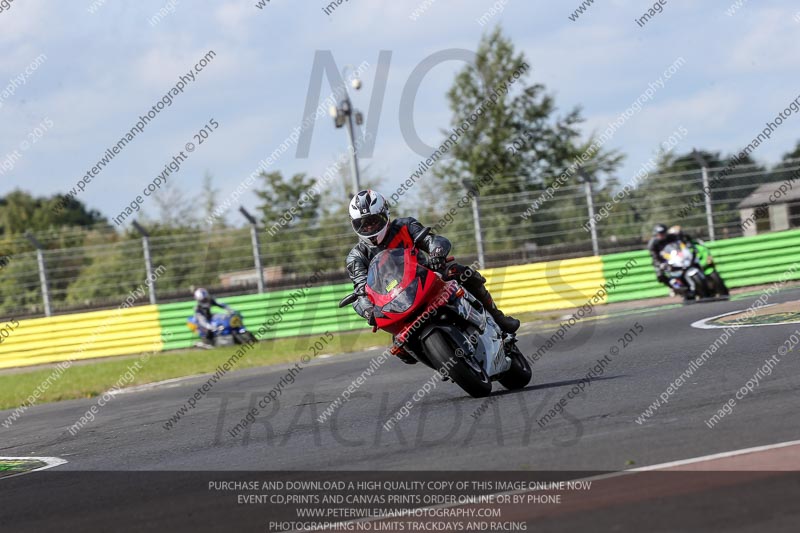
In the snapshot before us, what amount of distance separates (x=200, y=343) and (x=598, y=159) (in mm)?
28694

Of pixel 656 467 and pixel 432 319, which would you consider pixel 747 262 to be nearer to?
pixel 432 319

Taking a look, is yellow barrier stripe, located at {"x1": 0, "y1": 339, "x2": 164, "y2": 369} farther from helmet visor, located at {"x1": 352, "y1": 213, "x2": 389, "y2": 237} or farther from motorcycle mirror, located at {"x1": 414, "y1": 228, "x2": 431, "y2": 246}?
motorcycle mirror, located at {"x1": 414, "y1": 228, "x2": 431, "y2": 246}

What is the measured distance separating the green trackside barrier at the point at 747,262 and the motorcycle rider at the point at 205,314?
8.86 metres

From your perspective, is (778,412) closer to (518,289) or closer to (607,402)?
(607,402)

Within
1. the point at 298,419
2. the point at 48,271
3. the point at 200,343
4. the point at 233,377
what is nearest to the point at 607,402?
the point at 298,419

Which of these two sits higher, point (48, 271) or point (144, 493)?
point (48, 271)

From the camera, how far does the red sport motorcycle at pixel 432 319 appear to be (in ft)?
25.7

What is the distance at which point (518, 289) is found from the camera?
22.3 metres

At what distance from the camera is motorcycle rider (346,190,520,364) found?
8.26m

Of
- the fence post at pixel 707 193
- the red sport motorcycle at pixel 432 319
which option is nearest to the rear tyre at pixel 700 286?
the fence post at pixel 707 193

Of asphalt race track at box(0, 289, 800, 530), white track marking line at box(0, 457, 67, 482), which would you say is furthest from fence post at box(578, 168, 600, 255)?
white track marking line at box(0, 457, 67, 482)

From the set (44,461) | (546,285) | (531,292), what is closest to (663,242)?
(546,285)

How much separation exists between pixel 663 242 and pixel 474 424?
13459 millimetres

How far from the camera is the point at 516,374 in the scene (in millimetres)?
8828
